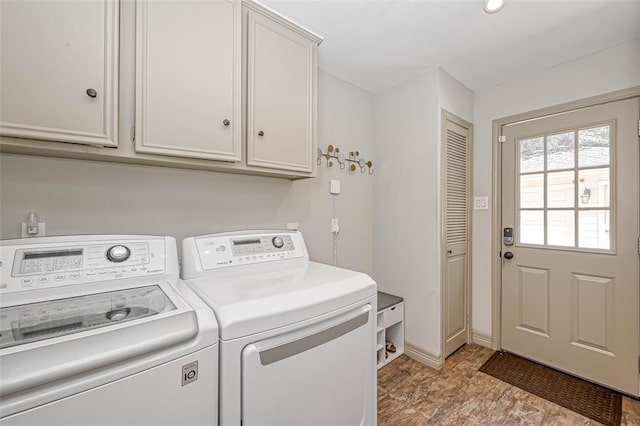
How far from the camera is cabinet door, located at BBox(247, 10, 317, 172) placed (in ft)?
4.93

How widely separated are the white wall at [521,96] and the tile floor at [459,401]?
0.68 m

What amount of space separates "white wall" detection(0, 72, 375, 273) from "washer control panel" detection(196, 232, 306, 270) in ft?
0.87

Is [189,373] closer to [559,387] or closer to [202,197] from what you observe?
[202,197]

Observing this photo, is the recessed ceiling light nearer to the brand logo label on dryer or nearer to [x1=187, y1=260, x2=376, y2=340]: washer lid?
[x1=187, y1=260, x2=376, y2=340]: washer lid

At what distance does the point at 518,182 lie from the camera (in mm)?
2357

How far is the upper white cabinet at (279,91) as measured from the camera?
1.50 m

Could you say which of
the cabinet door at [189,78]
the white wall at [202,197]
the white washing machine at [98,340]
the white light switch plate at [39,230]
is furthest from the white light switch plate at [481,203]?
the white light switch plate at [39,230]

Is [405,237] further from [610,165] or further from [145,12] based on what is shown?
[145,12]

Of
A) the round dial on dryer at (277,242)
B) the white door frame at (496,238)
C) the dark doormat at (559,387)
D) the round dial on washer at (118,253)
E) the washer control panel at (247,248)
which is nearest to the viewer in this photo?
the round dial on washer at (118,253)

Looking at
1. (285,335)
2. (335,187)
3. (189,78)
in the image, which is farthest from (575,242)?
(189,78)

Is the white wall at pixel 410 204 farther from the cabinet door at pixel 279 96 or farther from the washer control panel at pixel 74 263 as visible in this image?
the washer control panel at pixel 74 263

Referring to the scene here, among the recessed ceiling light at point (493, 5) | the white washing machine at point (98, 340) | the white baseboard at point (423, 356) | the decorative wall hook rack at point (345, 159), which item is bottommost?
the white baseboard at point (423, 356)

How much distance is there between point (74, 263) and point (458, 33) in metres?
2.38

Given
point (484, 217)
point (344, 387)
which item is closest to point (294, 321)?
point (344, 387)
